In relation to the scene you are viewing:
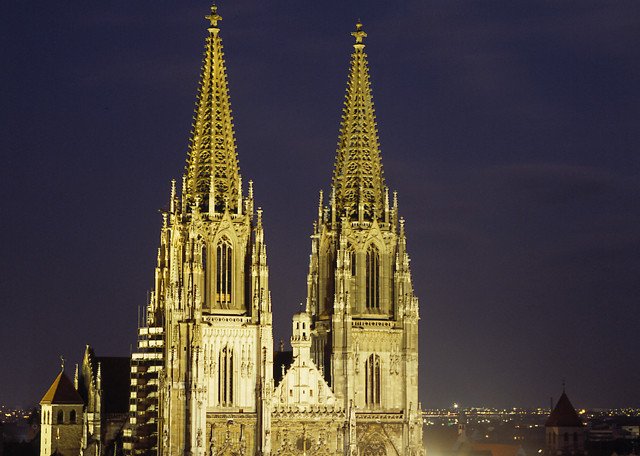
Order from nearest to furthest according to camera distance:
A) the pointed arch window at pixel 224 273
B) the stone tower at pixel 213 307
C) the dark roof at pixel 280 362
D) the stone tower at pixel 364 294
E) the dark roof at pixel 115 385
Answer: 1. the stone tower at pixel 213 307
2. the pointed arch window at pixel 224 273
3. the stone tower at pixel 364 294
4. the dark roof at pixel 280 362
5. the dark roof at pixel 115 385

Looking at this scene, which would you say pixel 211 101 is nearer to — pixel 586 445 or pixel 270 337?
pixel 270 337

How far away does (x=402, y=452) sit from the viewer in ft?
383

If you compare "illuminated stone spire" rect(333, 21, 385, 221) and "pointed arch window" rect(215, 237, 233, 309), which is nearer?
"pointed arch window" rect(215, 237, 233, 309)

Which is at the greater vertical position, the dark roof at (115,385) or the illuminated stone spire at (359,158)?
the illuminated stone spire at (359,158)

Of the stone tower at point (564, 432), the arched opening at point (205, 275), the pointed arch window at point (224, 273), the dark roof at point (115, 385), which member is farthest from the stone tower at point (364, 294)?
the stone tower at point (564, 432)

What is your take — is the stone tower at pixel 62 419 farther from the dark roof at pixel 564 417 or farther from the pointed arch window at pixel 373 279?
the dark roof at pixel 564 417

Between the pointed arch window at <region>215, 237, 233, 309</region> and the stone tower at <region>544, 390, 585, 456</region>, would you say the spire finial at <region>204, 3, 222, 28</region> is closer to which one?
the pointed arch window at <region>215, 237, 233, 309</region>

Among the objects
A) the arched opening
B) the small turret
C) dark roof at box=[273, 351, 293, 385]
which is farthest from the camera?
dark roof at box=[273, 351, 293, 385]

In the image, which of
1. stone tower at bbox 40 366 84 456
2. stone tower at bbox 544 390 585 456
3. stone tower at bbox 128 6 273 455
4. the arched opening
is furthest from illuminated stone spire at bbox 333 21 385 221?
stone tower at bbox 544 390 585 456

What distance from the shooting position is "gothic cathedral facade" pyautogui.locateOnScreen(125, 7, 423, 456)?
111438 millimetres

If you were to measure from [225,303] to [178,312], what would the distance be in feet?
11.7

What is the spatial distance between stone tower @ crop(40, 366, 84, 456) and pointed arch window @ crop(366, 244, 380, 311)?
30346 mm

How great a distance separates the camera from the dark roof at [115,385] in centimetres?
13288

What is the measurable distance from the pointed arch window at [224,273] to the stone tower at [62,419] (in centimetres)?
2841
